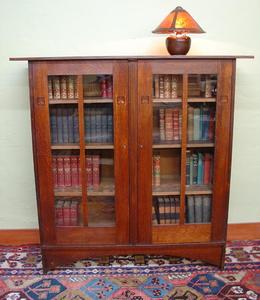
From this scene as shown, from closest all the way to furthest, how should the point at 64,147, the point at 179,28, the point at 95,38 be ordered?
the point at 179,28 → the point at 64,147 → the point at 95,38

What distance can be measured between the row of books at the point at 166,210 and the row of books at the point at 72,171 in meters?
0.42

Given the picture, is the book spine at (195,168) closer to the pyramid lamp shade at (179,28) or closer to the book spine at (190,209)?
the book spine at (190,209)

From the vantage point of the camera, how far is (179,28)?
6.96 ft

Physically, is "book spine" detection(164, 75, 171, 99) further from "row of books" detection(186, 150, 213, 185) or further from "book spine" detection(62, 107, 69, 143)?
"book spine" detection(62, 107, 69, 143)

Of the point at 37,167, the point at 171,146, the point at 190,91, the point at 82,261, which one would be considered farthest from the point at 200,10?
the point at 82,261

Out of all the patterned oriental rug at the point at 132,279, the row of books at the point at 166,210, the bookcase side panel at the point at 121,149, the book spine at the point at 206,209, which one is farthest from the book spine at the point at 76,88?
the patterned oriental rug at the point at 132,279

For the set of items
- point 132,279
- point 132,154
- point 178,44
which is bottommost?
point 132,279

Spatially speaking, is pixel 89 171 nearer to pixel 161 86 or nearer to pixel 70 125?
pixel 70 125

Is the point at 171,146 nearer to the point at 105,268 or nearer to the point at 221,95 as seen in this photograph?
the point at 221,95

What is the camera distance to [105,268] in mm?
2400

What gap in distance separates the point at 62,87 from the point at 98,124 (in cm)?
32

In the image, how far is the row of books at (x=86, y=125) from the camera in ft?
7.18

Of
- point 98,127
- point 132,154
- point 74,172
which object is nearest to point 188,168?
point 132,154

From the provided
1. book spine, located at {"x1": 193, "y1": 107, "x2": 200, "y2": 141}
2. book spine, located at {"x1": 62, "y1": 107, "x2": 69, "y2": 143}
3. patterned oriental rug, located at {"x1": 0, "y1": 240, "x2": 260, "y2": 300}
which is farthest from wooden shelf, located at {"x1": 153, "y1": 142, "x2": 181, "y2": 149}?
patterned oriental rug, located at {"x1": 0, "y1": 240, "x2": 260, "y2": 300}
